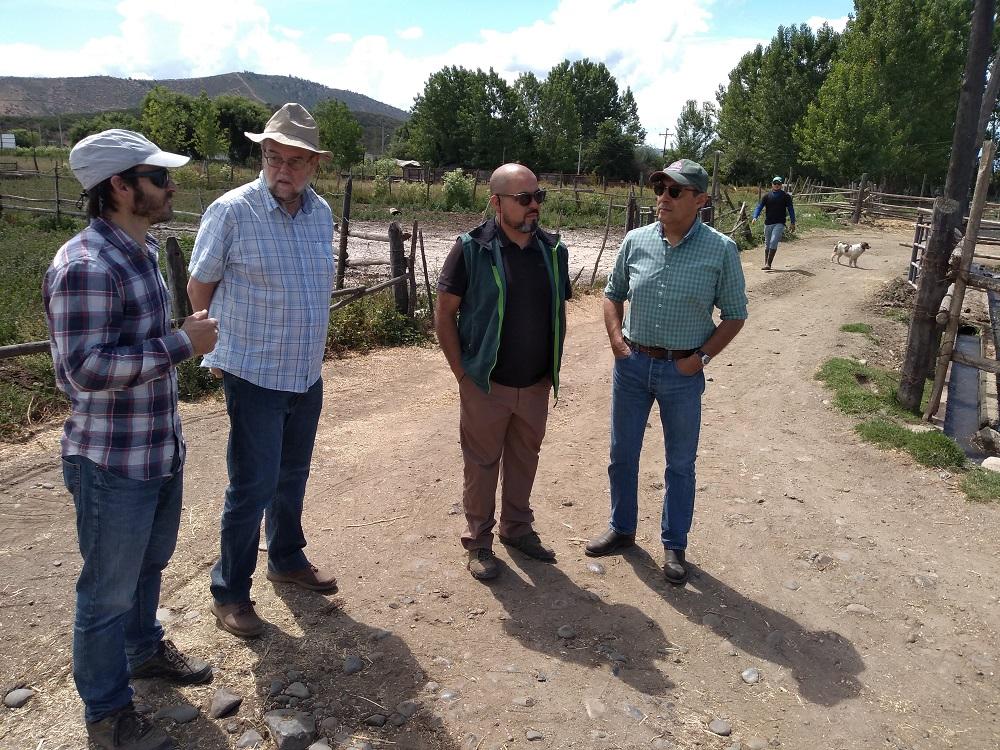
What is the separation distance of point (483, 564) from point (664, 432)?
1062mm

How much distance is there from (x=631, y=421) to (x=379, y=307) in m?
5.55

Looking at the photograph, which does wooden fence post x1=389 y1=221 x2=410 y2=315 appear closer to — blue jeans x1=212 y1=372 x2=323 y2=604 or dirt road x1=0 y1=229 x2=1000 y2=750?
dirt road x1=0 y1=229 x2=1000 y2=750

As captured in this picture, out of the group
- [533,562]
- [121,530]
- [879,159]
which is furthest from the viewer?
[879,159]

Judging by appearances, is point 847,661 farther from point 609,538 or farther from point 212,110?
point 212,110

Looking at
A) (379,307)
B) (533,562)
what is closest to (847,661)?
(533,562)

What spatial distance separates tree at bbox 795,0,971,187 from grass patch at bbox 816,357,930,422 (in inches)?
1186

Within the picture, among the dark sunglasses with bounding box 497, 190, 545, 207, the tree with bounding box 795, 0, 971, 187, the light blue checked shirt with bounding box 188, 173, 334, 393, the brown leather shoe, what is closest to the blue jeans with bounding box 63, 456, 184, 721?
the light blue checked shirt with bounding box 188, 173, 334, 393

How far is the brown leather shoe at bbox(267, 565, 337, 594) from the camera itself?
325 centimetres

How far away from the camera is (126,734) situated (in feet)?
7.50

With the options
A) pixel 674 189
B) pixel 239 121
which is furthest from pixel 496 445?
pixel 239 121

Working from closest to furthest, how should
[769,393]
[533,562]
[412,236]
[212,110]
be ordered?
[533,562], [769,393], [412,236], [212,110]

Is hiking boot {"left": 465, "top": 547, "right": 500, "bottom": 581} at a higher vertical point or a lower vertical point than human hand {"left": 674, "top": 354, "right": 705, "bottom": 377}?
lower

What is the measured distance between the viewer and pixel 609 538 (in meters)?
3.73

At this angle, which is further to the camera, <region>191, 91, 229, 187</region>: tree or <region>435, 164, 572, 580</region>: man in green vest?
Result: <region>191, 91, 229, 187</region>: tree
